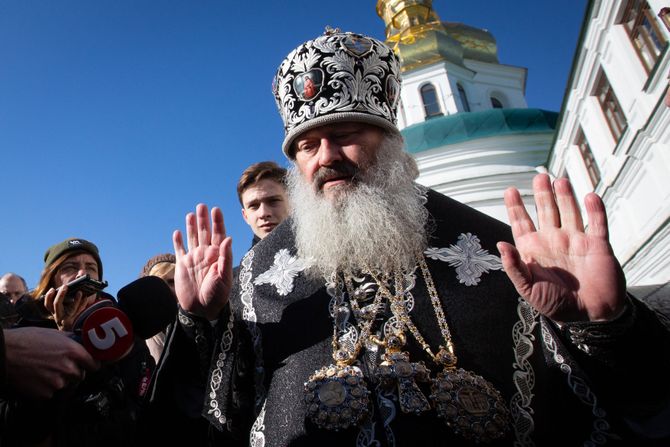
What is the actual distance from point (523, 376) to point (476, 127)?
18612mm

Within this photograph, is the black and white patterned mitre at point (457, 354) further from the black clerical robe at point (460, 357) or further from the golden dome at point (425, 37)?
the golden dome at point (425, 37)

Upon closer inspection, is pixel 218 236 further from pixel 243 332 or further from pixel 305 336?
pixel 305 336

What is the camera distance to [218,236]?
2164mm

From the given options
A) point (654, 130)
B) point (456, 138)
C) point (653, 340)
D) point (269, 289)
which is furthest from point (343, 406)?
point (456, 138)

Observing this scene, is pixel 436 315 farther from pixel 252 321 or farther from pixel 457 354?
pixel 252 321

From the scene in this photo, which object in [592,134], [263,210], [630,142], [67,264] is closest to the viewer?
[67,264]

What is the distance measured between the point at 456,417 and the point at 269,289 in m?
1.09

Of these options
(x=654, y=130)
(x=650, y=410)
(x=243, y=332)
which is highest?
(x=654, y=130)

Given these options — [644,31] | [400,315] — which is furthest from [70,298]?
[644,31]

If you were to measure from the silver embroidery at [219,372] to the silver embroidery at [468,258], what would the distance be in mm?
1021

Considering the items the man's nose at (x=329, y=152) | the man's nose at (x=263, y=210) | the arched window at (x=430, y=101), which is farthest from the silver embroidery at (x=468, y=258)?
the arched window at (x=430, y=101)

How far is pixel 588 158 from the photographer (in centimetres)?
1328

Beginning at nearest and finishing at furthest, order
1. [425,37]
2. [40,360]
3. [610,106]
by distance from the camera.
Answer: [40,360]
[610,106]
[425,37]

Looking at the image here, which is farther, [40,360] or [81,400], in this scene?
[81,400]
